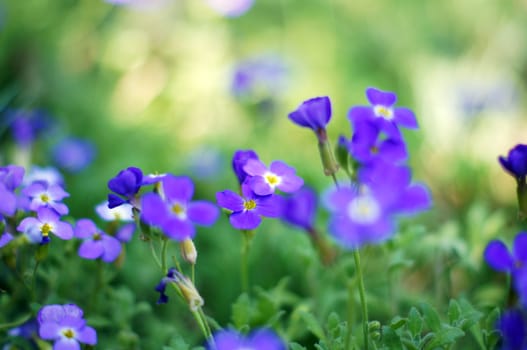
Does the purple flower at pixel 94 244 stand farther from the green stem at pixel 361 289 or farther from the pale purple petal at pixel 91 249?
the green stem at pixel 361 289

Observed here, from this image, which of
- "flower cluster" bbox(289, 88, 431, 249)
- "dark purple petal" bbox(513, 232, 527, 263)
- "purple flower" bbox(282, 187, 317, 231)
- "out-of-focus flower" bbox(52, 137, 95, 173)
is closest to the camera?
"flower cluster" bbox(289, 88, 431, 249)

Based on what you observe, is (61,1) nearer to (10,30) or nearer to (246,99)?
(10,30)

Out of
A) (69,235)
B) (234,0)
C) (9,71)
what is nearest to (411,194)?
(69,235)

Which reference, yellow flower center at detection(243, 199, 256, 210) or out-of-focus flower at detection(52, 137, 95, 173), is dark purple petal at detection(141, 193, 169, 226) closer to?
yellow flower center at detection(243, 199, 256, 210)

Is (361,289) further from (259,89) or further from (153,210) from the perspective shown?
(259,89)

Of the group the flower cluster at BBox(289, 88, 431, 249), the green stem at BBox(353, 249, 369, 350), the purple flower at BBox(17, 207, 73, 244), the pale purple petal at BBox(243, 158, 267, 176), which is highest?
the flower cluster at BBox(289, 88, 431, 249)

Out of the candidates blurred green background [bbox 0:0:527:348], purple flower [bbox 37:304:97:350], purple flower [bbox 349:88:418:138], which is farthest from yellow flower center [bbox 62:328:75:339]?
blurred green background [bbox 0:0:527:348]

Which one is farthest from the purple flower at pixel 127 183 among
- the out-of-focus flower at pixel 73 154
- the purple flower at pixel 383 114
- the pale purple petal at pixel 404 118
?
the out-of-focus flower at pixel 73 154
